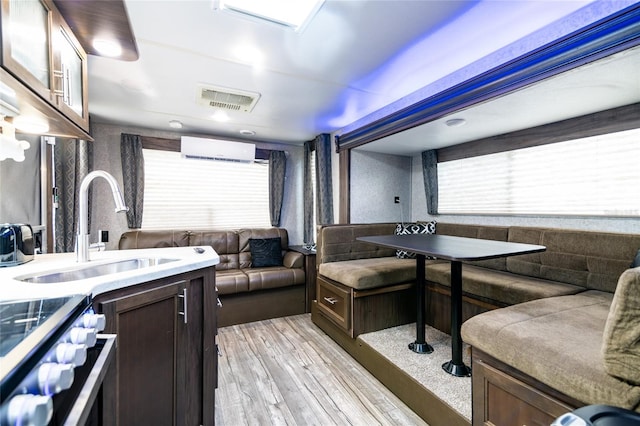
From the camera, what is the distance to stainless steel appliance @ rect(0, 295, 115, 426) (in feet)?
1.47

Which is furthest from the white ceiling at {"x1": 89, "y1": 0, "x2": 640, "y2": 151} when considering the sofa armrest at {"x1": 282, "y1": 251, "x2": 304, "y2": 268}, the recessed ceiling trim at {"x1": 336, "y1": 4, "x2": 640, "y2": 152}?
the sofa armrest at {"x1": 282, "y1": 251, "x2": 304, "y2": 268}

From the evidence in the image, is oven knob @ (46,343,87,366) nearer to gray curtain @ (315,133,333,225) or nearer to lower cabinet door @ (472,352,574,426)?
lower cabinet door @ (472,352,574,426)

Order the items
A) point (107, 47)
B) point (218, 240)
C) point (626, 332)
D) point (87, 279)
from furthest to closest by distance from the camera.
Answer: point (218, 240), point (107, 47), point (87, 279), point (626, 332)

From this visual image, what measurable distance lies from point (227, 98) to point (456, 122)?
216cm

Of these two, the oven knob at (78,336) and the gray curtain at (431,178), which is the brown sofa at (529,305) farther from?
the oven knob at (78,336)

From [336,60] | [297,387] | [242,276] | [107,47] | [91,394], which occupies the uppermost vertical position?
[336,60]

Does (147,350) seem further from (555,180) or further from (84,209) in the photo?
(555,180)

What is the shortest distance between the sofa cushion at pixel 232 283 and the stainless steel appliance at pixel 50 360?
211cm

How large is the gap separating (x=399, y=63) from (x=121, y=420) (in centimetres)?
255

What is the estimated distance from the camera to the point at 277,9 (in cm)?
146

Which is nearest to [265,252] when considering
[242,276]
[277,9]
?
[242,276]

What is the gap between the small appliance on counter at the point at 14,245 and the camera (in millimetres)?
1258

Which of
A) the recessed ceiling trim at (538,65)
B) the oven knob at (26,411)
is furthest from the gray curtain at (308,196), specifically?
the oven knob at (26,411)

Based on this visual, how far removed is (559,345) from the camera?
43.2 inches
